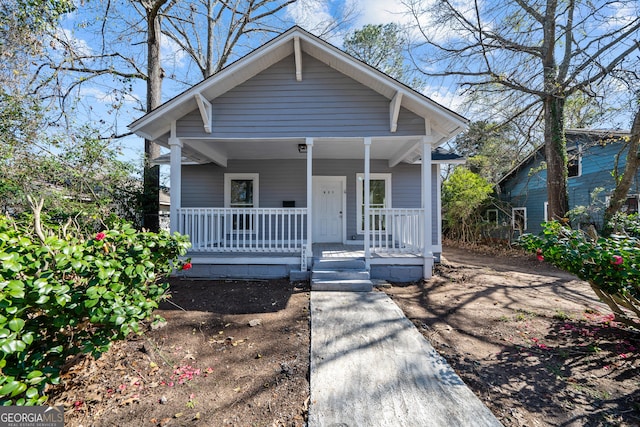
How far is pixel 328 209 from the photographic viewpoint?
8367 millimetres

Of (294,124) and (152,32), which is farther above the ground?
(152,32)

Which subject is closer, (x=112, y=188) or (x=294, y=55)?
(x=294, y=55)

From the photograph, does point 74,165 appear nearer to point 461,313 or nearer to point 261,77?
point 261,77

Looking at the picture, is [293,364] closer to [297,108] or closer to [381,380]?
[381,380]

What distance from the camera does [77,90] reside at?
27.4ft

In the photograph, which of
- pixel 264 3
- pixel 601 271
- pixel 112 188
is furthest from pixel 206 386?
pixel 264 3

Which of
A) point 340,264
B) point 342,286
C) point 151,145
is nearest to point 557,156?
point 340,264

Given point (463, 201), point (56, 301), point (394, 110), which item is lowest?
point (56, 301)

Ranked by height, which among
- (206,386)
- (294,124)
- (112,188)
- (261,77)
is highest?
(261,77)

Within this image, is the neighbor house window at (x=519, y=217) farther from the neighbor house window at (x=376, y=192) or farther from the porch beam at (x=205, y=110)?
the porch beam at (x=205, y=110)

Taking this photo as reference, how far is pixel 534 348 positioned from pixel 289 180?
266 inches

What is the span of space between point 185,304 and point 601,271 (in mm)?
5288

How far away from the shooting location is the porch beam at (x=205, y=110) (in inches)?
219

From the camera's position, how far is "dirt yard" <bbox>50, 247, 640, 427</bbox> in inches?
82.3
